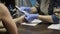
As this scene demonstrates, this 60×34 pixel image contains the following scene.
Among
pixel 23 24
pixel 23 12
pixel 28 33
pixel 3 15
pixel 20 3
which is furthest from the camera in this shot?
pixel 20 3

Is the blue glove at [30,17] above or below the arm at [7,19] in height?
below

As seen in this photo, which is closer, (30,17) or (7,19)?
(7,19)

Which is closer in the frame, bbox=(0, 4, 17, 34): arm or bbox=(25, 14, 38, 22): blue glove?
bbox=(0, 4, 17, 34): arm

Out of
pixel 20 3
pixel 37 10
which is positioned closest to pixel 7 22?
pixel 20 3

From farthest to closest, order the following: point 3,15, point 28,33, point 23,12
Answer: point 23,12 < point 28,33 < point 3,15

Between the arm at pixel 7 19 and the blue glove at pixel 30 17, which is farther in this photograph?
the blue glove at pixel 30 17

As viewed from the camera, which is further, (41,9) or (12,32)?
(41,9)

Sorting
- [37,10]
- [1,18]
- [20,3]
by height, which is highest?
[1,18]

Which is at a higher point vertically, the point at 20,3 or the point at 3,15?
the point at 3,15

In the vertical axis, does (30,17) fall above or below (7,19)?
below

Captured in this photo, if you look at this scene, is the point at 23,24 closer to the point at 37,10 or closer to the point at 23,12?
the point at 23,12

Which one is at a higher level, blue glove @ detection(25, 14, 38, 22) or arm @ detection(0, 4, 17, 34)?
arm @ detection(0, 4, 17, 34)

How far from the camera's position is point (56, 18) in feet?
4.71

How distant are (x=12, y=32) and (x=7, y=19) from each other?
0.22 ft
